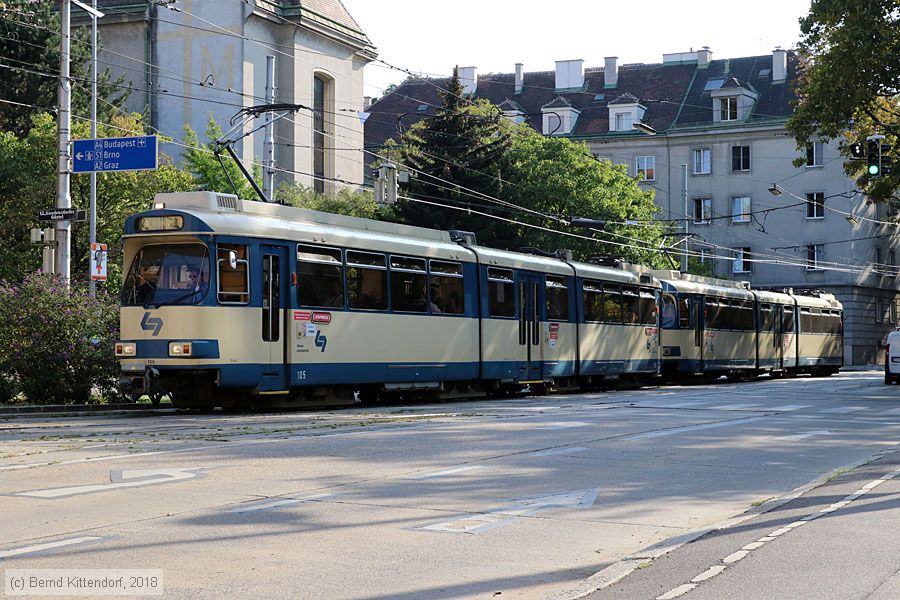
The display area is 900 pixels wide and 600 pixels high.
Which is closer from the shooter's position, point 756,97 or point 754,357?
point 754,357

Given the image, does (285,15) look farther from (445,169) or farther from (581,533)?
(581,533)

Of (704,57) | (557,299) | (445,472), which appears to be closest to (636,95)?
(704,57)

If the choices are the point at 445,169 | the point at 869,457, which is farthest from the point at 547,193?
the point at 869,457

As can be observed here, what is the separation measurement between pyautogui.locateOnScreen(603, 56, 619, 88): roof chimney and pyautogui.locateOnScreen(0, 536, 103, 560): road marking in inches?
3113

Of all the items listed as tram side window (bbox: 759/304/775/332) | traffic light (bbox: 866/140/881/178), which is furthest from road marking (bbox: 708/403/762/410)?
tram side window (bbox: 759/304/775/332)

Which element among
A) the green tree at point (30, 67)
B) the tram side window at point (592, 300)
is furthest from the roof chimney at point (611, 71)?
the tram side window at point (592, 300)

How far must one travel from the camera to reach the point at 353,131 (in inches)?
2537

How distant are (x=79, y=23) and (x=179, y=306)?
4409 centimetres

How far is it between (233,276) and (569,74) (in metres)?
67.6

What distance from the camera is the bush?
22938 millimetres

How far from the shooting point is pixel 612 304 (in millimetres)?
34875

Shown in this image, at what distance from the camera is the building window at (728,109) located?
78250mm

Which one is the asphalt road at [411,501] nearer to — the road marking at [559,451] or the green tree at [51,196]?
the road marking at [559,451]

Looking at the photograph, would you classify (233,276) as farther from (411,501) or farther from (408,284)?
(411,501)
